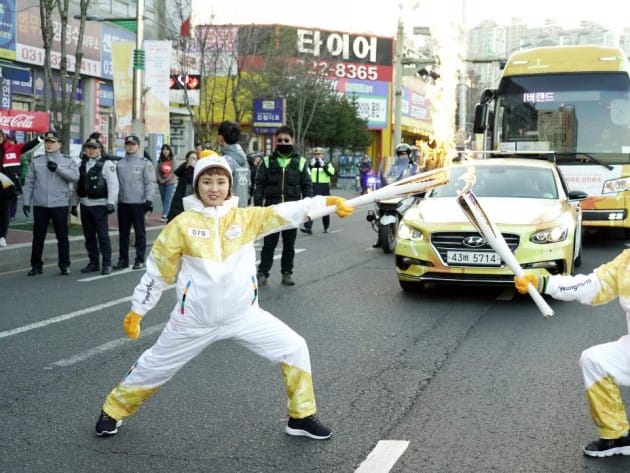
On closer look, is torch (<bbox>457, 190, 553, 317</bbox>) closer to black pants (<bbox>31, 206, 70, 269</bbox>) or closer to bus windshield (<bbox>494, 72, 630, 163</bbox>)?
black pants (<bbox>31, 206, 70, 269</bbox>)

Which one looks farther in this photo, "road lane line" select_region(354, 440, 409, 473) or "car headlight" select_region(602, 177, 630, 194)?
"car headlight" select_region(602, 177, 630, 194)

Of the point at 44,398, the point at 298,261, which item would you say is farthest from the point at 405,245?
the point at 44,398

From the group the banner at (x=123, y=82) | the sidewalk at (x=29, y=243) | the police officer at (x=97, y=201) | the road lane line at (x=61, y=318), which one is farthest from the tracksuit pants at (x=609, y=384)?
the banner at (x=123, y=82)

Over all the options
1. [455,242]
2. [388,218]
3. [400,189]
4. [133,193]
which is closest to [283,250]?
[455,242]

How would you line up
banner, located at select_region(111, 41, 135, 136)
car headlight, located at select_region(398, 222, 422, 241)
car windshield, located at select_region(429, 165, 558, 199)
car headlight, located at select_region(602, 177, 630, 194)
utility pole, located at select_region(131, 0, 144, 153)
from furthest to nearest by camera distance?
banner, located at select_region(111, 41, 135, 136)
utility pole, located at select_region(131, 0, 144, 153)
car headlight, located at select_region(602, 177, 630, 194)
car windshield, located at select_region(429, 165, 558, 199)
car headlight, located at select_region(398, 222, 422, 241)

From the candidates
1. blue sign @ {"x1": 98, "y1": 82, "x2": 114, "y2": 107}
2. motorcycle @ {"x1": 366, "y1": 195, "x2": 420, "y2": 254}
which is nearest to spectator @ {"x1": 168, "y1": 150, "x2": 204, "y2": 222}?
motorcycle @ {"x1": 366, "y1": 195, "x2": 420, "y2": 254}

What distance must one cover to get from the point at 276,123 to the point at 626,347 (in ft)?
97.3

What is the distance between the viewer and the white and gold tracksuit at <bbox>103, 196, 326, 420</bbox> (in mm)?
4508

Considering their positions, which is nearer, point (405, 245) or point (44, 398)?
point (44, 398)

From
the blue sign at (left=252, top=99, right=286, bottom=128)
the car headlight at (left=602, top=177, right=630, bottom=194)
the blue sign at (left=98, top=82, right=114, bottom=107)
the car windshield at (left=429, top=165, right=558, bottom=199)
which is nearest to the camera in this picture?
the car windshield at (left=429, top=165, right=558, bottom=199)

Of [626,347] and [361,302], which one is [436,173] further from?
[361,302]

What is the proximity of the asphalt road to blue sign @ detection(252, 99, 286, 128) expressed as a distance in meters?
24.2

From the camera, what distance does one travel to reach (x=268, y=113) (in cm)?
3350

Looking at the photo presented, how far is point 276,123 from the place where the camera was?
33406 millimetres
